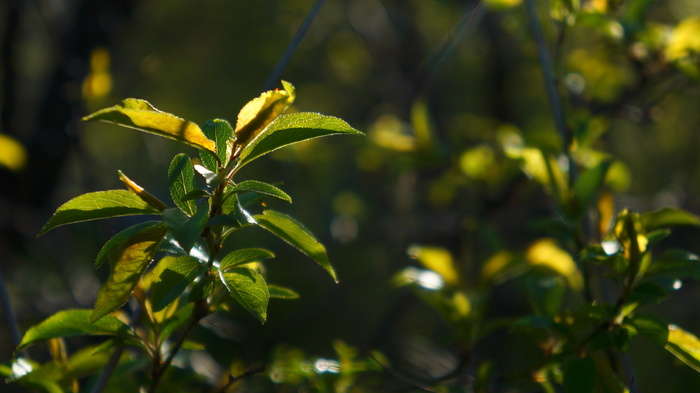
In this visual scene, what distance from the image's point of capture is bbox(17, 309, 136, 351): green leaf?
2.62 feet

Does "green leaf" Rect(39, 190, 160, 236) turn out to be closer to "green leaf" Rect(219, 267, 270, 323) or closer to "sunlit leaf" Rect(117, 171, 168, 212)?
"sunlit leaf" Rect(117, 171, 168, 212)

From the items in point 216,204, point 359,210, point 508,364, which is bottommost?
point 216,204

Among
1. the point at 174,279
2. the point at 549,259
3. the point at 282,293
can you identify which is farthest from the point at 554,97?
the point at 174,279

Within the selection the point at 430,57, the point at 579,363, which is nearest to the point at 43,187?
the point at 430,57

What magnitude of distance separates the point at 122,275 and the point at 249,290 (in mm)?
140

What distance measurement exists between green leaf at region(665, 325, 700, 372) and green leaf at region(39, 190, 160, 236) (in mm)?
705

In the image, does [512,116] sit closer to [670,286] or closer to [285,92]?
[670,286]

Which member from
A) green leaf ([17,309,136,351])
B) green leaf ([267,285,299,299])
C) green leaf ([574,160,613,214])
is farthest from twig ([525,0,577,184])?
green leaf ([17,309,136,351])

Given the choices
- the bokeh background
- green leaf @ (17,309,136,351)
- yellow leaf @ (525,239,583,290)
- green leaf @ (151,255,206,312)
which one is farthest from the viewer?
the bokeh background

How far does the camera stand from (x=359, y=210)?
8.34 feet

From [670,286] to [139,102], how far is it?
2.36ft

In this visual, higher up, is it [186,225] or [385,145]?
[385,145]

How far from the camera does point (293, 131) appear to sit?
2.25ft

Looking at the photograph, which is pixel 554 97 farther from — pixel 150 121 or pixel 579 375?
pixel 150 121
